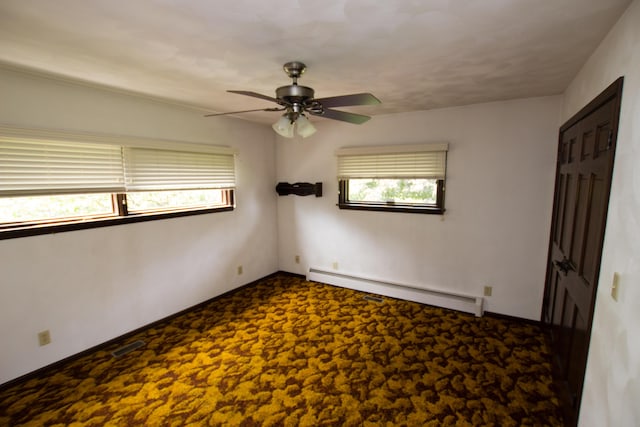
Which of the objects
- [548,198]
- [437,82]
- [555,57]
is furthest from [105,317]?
[548,198]

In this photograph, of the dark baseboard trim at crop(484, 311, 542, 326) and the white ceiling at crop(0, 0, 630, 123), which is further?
the dark baseboard trim at crop(484, 311, 542, 326)

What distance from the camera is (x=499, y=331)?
2955mm

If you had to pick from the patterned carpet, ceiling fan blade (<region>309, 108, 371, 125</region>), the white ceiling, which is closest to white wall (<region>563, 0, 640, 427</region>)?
the white ceiling

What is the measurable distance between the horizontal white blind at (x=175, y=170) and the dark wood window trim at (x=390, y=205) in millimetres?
1451

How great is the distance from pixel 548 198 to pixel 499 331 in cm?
139

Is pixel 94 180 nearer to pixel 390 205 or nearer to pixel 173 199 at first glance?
pixel 173 199

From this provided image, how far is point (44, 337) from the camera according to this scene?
237cm

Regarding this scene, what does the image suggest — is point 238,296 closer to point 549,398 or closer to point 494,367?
point 494,367

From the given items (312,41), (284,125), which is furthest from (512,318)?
(312,41)

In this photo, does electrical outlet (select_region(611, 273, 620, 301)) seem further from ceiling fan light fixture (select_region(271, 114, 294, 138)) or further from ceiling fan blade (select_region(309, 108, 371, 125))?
ceiling fan light fixture (select_region(271, 114, 294, 138))

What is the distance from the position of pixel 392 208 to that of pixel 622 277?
2.51m

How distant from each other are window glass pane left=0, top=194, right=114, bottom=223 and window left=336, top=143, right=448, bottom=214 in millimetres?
2634

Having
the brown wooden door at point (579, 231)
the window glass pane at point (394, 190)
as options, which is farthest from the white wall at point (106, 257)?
the brown wooden door at point (579, 231)

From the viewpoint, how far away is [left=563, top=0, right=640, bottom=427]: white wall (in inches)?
43.4
